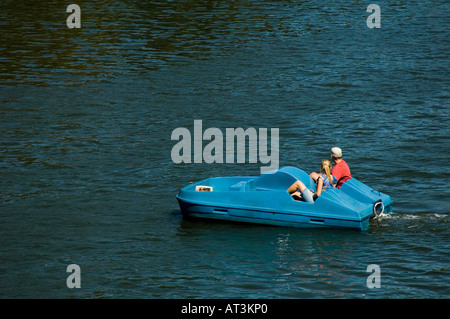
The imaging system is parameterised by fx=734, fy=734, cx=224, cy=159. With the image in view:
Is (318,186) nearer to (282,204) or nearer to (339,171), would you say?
(339,171)

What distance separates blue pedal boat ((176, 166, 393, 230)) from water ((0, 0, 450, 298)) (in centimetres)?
34

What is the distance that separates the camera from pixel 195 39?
39062mm

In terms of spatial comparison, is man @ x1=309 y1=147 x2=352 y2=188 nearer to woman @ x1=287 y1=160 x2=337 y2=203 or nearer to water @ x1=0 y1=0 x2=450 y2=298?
woman @ x1=287 y1=160 x2=337 y2=203

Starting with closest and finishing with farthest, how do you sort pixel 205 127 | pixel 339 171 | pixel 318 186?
pixel 318 186 → pixel 339 171 → pixel 205 127

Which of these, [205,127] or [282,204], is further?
[205,127]

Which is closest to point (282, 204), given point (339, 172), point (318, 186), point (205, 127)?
point (318, 186)

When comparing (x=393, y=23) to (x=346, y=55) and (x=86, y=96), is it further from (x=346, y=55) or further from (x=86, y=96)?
(x=86, y=96)

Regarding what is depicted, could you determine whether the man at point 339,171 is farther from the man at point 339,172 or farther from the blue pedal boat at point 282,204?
the blue pedal boat at point 282,204

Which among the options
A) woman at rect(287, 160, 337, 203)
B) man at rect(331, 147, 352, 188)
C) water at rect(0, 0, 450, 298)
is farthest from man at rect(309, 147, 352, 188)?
water at rect(0, 0, 450, 298)

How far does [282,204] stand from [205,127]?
9.88m

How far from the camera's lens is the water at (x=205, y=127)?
15.3 metres

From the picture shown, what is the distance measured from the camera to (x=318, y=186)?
16.8 metres
